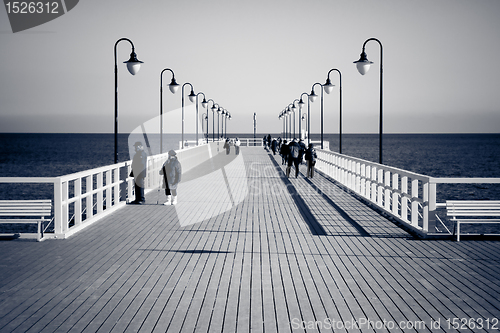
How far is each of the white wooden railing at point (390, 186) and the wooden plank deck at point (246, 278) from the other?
0.46m

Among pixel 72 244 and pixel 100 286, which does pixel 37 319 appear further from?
pixel 72 244

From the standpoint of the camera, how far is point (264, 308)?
5418mm

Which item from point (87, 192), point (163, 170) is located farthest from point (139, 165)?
point (87, 192)

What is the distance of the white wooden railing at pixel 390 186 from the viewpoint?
29.6 ft

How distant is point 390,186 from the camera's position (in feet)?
48.9

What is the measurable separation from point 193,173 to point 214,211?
1216 cm

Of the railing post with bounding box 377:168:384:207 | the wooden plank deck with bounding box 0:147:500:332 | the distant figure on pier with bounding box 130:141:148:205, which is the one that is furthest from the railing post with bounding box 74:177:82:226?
the railing post with bounding box 377:168:384:207

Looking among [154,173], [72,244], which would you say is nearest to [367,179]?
[154,173]

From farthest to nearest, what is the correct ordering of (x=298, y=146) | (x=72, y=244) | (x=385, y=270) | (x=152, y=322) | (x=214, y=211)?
(x=298, y=146) → (x=214, y=211) → (x=72, y=244) → (x=385, y=270) → (x=152, y=322)

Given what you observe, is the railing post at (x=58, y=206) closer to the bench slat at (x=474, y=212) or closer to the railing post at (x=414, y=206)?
the railing post at (x=414, y=206)

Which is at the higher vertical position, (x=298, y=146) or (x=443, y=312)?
(x=298, y=146)

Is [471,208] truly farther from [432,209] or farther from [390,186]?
[390,186]

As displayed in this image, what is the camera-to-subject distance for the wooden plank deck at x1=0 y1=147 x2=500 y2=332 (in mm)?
5082

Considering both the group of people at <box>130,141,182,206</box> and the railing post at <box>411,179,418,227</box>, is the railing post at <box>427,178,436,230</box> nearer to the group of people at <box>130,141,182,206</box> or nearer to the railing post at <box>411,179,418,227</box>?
the railing post at <box>411,179,418,227</box>
